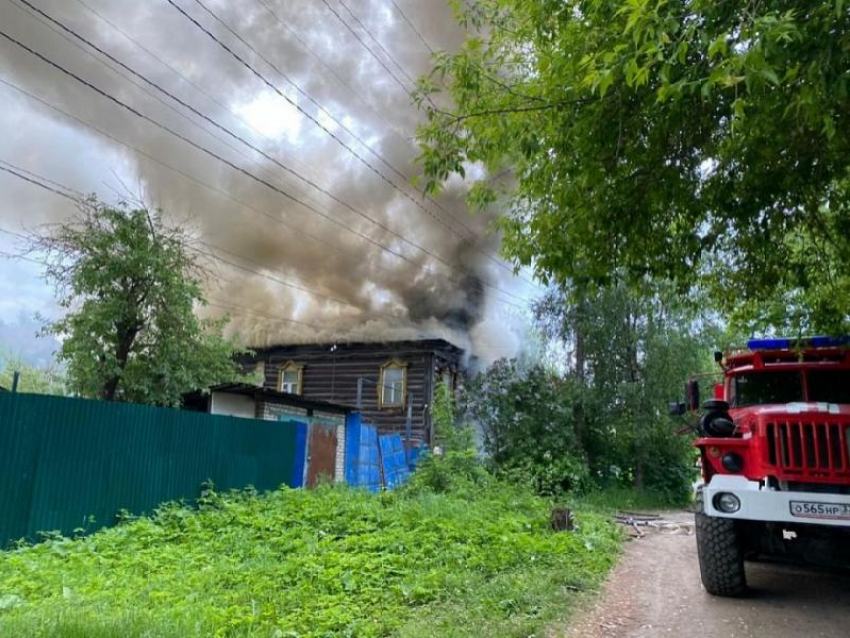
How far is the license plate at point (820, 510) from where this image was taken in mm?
4812

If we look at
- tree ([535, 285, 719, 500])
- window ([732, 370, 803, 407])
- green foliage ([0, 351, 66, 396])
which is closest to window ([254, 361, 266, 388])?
green foliage ([0, 351, 66, 396])

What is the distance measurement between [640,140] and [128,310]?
13170mm

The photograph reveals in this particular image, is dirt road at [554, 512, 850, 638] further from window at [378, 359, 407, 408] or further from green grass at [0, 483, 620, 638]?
window at [378, 359, 407, 408]

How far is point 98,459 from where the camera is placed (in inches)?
337

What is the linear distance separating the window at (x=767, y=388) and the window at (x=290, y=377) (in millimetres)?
20141

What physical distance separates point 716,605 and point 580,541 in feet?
8.87

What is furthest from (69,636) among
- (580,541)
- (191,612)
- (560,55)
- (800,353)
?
(800,353)

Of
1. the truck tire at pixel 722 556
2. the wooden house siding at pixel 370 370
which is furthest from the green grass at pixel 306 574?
the wooden house siding at pixel 370 370

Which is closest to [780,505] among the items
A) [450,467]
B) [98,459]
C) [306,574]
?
[306,574]

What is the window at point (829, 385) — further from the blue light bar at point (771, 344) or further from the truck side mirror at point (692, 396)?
the truck side mirror at point (692, 396)

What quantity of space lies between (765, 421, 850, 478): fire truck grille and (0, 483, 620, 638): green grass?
2.33 m

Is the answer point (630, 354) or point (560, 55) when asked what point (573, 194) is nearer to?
point (560, 55)

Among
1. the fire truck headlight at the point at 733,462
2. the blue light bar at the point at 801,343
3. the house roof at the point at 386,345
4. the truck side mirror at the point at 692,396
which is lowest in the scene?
the fire truck headlight at the point at 733,462

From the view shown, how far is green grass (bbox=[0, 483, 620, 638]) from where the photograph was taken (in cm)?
421
